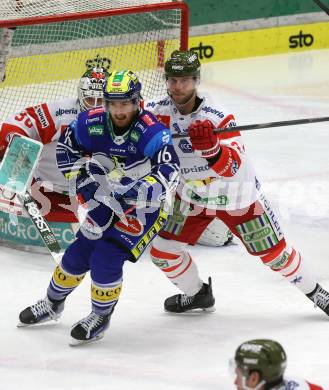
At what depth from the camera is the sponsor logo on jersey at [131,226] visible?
3.88 meters

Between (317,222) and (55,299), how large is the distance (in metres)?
1.88

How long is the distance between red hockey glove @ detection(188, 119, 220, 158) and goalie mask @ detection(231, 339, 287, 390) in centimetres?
149

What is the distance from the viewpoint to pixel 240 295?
15.1 ft

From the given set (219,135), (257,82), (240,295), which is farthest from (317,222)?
(257,82)

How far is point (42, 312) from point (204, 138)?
0.94 m

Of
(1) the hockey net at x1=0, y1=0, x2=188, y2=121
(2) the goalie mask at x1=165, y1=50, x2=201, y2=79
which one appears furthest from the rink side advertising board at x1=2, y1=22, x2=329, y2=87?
(2) the goalie mask at x1=165, y1=50, x2=201, y2=79

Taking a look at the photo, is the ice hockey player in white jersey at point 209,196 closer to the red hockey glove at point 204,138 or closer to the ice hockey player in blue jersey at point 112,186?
the red hockey glove at point 204,138

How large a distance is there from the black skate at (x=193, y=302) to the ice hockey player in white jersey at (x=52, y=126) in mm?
808

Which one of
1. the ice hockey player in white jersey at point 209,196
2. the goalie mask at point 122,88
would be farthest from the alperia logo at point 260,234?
the goalie mask at point 122,88

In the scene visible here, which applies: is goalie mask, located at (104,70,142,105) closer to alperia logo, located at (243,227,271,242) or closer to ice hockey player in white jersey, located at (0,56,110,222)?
alperia logo, located at (243,227,271,242)

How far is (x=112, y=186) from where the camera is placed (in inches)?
161

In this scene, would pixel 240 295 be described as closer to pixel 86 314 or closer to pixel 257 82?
pixel 86 314

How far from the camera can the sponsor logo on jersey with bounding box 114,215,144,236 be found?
3.88 m

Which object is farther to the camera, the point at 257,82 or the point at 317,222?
the point at 257,82
